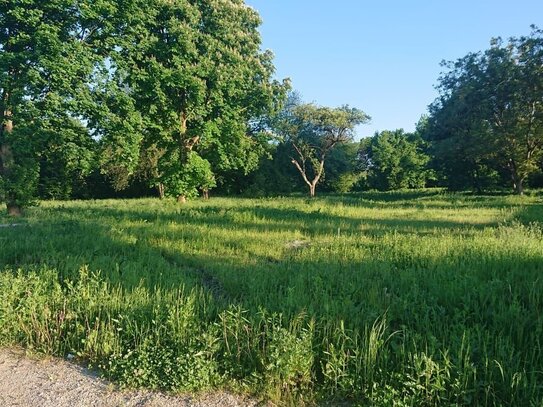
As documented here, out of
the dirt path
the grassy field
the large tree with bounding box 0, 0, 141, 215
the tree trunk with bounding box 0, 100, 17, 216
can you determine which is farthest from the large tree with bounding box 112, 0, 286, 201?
the dirt path

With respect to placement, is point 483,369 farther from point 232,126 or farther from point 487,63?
point 487,63

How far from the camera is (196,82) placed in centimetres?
2247

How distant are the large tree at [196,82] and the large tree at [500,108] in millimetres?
17464

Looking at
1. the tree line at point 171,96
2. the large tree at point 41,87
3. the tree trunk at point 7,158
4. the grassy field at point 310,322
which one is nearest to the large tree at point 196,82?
the tree line at point 171,96

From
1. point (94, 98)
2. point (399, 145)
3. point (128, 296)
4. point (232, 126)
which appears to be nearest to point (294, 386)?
point (128, 296)

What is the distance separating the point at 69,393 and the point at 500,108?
→ 36827 millimetres

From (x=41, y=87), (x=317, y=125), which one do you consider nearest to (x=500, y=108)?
(x=317, y=125)

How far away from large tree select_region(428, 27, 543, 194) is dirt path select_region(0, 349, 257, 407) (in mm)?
33559

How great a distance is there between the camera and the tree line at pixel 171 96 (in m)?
16.9

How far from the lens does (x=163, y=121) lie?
2464 cm

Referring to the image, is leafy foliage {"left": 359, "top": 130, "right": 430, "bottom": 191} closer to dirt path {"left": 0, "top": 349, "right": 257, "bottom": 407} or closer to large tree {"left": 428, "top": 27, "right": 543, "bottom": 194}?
large tree {"left": 428, "top": 27, "right": 543, "bottom": 194}

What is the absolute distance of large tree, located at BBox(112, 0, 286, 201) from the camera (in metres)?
22.1

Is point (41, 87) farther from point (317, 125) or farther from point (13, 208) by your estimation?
point (317, 125)

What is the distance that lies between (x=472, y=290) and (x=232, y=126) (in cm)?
2123
